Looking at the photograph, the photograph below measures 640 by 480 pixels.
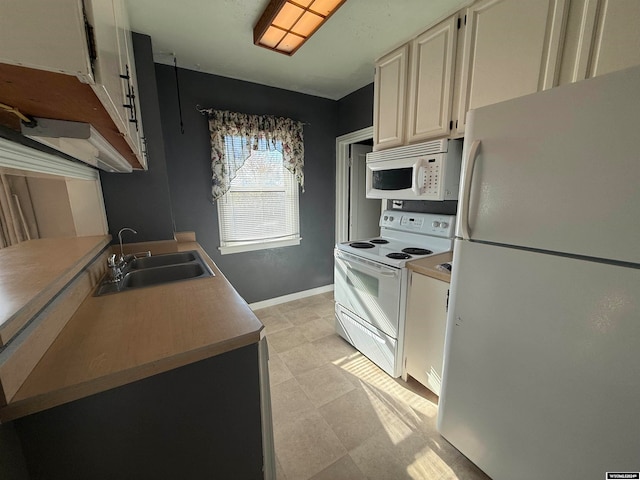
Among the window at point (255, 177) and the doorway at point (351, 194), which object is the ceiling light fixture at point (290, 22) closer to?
the window at point (255, 177)

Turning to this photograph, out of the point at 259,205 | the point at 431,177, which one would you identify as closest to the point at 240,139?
the point at 259,205

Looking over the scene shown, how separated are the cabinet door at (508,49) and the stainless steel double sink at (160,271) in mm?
1911

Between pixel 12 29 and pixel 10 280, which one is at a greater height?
pixel 12 29

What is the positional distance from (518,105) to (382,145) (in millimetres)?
1270

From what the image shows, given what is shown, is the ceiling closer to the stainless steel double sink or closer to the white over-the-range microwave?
the white over-the-range microwave

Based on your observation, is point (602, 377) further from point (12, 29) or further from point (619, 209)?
point (12, 29)

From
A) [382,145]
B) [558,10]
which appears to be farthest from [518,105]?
[382,145]

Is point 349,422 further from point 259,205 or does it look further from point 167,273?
point 259,205

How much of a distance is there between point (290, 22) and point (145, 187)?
1.60m

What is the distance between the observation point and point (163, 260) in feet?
6.23

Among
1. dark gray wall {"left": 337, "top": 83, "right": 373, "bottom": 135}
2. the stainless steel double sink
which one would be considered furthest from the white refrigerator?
dark gray wall {"left": 337, "top": 83, "right": 373, "bottom": 135}

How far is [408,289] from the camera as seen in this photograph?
1701 millimetres

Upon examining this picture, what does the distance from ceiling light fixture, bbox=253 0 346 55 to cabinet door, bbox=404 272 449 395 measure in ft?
5.60

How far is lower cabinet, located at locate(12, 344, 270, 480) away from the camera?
661 millimetres
